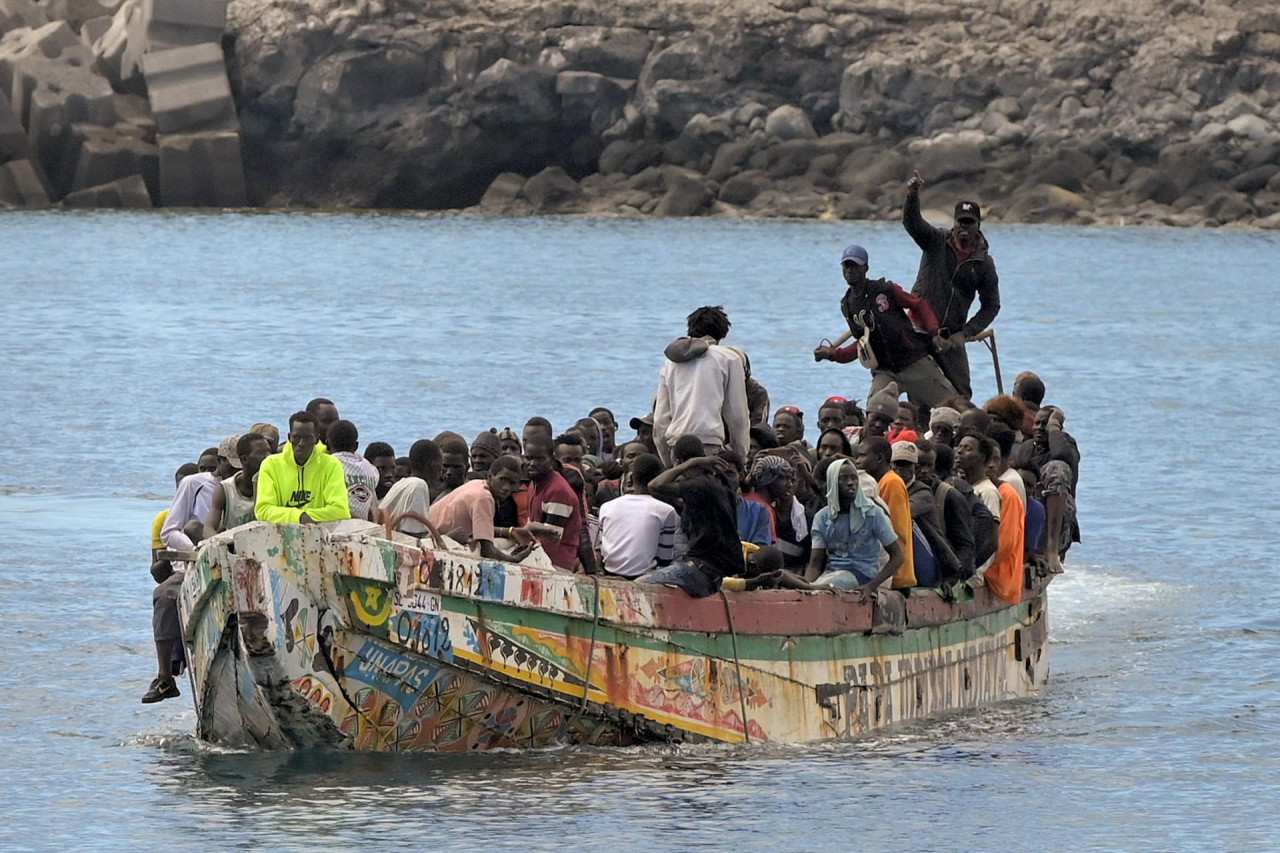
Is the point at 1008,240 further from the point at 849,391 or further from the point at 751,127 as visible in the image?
the point at 849,391

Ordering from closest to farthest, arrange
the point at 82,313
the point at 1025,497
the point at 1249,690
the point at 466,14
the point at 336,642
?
1. the point at 336,642
2. the point at 1025,497
3. the point at 1249,690
4. the point at 82,313
5. the point at 466,14

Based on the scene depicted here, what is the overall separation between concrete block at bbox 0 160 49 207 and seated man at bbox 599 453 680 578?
74636 millimetres

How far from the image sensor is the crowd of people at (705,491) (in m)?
13.7

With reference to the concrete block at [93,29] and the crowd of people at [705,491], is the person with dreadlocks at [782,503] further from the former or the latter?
the concrete block at [93,29]

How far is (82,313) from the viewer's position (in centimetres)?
6009

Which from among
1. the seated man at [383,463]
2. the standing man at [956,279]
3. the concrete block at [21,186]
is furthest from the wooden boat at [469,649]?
the concrete block at [21,186]

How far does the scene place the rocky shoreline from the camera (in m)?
84.3

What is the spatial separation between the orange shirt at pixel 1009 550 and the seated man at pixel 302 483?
4.70m

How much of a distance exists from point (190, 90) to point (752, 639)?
237ft

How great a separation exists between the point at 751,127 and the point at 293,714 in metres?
73.9

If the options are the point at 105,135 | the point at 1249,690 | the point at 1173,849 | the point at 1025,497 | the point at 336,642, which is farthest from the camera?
the point at 105,135

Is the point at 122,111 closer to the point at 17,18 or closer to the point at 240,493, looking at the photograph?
the point at 17,18

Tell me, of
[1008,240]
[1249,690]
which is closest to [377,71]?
[1008,240]

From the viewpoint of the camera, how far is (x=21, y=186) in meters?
86.2
